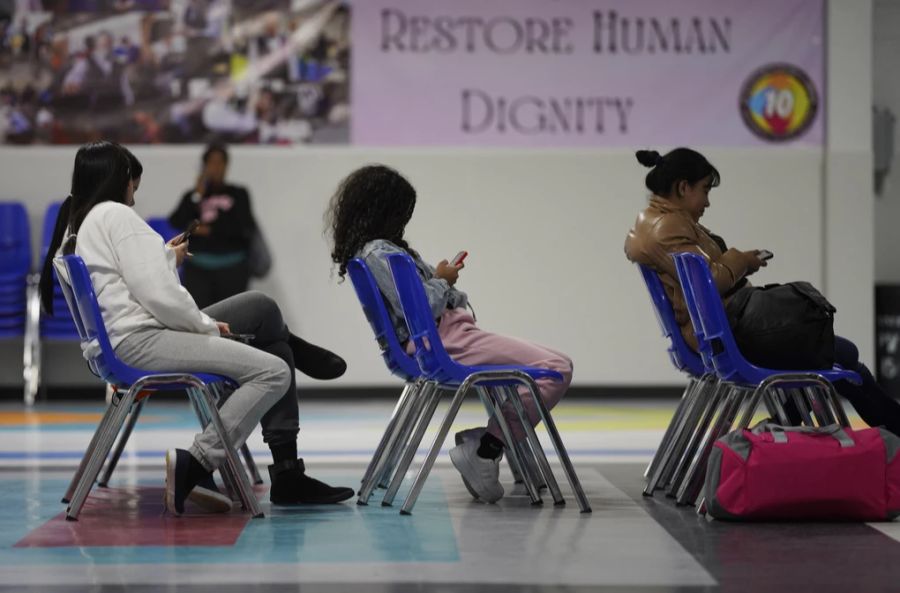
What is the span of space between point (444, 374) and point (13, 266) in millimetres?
5273

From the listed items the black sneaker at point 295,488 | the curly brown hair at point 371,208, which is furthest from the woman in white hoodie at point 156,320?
the curly brown hair at point 371,208

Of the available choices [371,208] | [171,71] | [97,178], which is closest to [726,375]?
[371,208]

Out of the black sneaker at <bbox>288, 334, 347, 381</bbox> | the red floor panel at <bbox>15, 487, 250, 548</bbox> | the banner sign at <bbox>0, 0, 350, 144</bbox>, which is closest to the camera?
the red floor panel at <bbox>15, 487, 250, 548</bbox>

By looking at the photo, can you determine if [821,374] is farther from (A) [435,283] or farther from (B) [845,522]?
(A) [435,283]

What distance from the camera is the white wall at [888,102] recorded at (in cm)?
948

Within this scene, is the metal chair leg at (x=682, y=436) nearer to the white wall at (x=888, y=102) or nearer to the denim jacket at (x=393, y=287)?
the denim jacket at (x=393, y=287)

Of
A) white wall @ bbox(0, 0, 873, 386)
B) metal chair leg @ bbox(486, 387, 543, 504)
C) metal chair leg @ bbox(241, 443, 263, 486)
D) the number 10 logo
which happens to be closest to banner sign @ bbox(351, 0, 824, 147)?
the number 10 logo

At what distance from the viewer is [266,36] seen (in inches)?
350

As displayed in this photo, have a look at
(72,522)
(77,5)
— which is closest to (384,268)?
(72,522)

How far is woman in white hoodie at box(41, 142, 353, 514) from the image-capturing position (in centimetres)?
388

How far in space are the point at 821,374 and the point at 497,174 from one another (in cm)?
517

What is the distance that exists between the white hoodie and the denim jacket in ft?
1.84

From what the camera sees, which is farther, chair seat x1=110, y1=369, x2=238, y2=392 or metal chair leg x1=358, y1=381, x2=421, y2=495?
metal chair leg x1=358, y1=381, x2=421, y2=495

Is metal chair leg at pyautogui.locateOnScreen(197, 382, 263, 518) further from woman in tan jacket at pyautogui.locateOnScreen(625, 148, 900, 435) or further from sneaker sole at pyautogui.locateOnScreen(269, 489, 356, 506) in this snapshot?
woman in tan jacket at pyautogui.locateOnScreen(625, 148, 900, 435)
